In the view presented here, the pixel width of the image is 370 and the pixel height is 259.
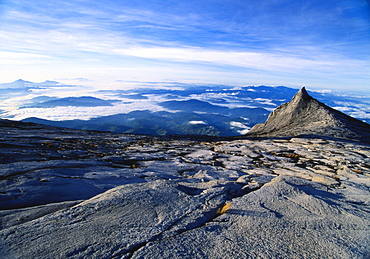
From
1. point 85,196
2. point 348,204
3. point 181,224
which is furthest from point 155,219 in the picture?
point 348,204

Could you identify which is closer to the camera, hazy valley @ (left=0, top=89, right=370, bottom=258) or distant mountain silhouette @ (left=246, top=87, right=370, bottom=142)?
hazy valley @ (left=0, top=89, right=370, bottom=258)

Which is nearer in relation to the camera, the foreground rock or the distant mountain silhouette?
the foreground rock

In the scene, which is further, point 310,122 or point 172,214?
point 310,122

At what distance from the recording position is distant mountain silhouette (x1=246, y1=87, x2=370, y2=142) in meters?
21.6

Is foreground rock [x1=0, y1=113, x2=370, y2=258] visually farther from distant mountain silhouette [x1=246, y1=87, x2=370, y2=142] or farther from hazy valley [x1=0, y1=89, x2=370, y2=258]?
distant mountain silhouette [x1=246, y1=87, x2=370, y2=142]

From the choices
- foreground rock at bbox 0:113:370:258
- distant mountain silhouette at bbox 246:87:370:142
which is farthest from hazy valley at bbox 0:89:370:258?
distant mountain silhouette at bbox 246:87:370:142

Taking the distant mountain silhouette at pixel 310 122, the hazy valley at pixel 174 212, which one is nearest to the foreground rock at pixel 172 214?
the hazy valley at pixel 174 212

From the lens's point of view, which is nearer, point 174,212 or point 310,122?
point 174,212

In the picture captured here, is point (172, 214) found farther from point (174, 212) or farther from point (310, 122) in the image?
point (310, 122)

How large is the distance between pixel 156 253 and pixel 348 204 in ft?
20.2

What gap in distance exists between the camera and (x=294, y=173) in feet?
32.8

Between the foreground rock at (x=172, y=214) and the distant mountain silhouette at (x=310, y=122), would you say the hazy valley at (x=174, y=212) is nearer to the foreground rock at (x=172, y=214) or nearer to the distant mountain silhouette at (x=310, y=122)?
the foreground rock at (x=172, y=214)

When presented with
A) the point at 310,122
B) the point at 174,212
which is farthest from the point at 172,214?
the point at 310,122

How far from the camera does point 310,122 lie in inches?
1032
